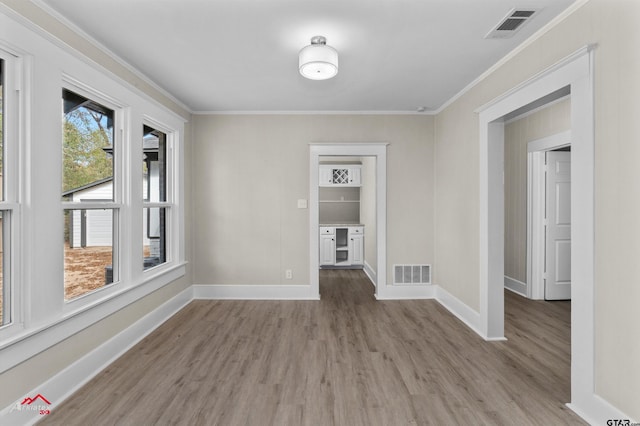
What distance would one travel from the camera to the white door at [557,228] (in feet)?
14.1

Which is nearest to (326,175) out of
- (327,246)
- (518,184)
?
(327,246)

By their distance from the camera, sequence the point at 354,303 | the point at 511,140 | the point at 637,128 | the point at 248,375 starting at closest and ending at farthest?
the point at 637,128, the point at 248,375, the point at 354,303, the point at 511,140

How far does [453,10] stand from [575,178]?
134cm

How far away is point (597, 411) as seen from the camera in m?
1.85

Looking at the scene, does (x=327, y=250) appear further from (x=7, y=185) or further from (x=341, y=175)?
(x=7, y=185)

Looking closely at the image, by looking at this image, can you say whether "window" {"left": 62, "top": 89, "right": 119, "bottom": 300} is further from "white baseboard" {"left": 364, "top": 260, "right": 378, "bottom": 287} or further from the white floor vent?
"white baseboard" {"left": 364, "top": 260, "right": 378, "bottom": 287}

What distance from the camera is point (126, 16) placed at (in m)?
2.16

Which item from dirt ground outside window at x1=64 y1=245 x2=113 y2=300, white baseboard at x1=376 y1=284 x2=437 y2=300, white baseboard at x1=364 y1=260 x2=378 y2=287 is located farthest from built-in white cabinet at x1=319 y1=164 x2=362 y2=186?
dirt ground outside window at x1=64 y1=245 x2=113 y2=300

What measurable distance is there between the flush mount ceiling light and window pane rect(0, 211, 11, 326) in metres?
2.16

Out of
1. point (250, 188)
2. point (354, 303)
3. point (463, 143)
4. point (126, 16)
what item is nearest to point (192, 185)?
point (250, 188)

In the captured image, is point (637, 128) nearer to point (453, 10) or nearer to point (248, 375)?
point (453, 10)

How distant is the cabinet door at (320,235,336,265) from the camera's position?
21.3 ft

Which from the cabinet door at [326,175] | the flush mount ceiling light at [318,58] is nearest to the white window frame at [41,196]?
the flush mount ceiling light at [318,58]

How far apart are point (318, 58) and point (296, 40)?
0.27 m
